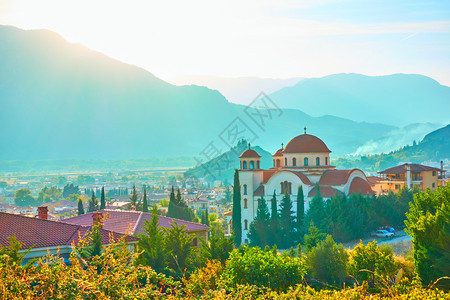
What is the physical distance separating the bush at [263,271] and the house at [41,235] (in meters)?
4.49

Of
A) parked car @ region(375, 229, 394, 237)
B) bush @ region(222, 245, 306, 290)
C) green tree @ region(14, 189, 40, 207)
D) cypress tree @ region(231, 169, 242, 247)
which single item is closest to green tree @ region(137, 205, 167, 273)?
bush @ region(222, 245, 306, 290)

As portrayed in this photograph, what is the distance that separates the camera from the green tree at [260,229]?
3712 cm

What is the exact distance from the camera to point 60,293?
282 inches

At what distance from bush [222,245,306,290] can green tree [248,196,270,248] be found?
70.7 feet

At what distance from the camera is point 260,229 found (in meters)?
37.4

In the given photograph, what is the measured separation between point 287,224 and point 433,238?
2021cm

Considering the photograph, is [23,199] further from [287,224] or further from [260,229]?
[287,224]

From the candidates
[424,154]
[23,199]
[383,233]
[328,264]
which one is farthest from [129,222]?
[424,154]

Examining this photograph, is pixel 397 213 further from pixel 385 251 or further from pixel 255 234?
pixel 385 251

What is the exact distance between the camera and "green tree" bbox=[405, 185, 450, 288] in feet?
53.7

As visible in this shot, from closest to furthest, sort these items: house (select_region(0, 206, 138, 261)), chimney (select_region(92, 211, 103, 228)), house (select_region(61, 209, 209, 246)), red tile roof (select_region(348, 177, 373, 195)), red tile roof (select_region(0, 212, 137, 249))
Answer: chimney (select_region(92, 211, 103, 228))
house (select_region(0, 206, 138, 261))
red tile roof (select_region(0, 212, 137, 249))
house (select_region(61, 209, 209, 246))
red tile roof (select_region(348, 177, 373, 195))

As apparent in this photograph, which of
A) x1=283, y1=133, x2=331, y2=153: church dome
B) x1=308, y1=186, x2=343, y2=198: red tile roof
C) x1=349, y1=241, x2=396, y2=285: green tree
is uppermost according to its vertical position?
x1=283, y1=133, x2=331, y2=153: church dome

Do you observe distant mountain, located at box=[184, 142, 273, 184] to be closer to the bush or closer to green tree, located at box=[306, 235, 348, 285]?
green tree, located at box=[306, 235, 348, 285]

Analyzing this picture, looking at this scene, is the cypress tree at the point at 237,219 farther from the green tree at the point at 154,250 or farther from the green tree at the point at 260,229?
the green tree at the point at 154,250
